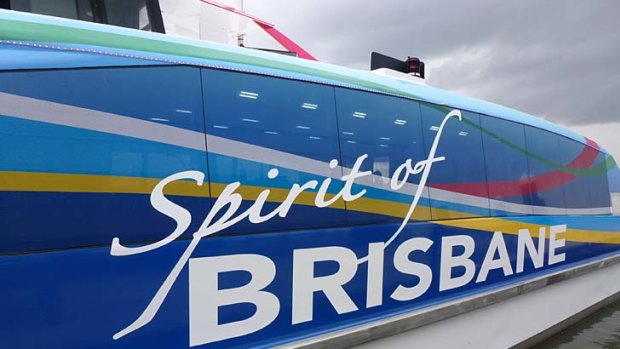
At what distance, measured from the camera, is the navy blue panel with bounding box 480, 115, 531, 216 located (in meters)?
4.83

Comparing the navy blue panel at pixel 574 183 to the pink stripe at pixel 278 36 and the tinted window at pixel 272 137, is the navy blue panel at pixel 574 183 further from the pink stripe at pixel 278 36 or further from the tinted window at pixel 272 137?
the tinted window at pixel 272 137

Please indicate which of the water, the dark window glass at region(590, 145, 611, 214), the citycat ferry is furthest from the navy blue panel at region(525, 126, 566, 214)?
the water

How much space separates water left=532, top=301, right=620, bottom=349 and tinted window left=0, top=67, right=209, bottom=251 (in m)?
5.00

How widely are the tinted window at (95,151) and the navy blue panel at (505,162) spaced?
3216mm

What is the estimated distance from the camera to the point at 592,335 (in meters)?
6.25

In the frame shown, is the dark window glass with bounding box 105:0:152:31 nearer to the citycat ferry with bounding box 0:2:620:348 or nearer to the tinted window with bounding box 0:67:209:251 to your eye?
the citycat ferry with bounding box 0:2:620:348

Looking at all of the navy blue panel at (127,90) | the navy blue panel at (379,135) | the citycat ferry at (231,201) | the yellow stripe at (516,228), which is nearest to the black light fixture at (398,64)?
the citycat ferry at (231,201)

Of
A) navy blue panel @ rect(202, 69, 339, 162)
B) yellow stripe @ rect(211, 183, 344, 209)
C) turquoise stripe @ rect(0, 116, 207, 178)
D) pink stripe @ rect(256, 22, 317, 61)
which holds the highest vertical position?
pink stripe @ rect(256, 22, 317, 61)

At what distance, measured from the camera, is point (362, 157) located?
353 cm

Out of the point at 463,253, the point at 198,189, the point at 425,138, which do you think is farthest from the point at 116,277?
the point at 463,253

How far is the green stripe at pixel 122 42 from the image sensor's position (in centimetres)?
222

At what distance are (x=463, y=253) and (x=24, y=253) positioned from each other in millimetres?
3442

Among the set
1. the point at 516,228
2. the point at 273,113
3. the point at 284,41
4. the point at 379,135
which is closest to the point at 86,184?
the point at 273,113

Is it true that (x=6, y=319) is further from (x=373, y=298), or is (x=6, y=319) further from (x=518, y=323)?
(x=518, y=323)
